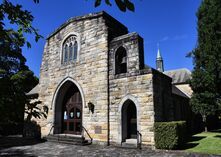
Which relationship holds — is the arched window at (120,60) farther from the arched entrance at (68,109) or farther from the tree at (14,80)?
the tree at (14,80)

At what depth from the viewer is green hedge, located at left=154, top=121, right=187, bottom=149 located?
352 inches

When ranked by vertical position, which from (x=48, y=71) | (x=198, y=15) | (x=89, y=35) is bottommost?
(x=48, y=71)

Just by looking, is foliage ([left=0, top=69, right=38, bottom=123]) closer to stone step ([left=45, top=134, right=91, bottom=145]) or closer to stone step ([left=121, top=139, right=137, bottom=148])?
stone step ([left=121, top=139, right=137, bottom=148])

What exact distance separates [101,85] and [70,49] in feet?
13.9

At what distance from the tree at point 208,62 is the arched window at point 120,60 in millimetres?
5008

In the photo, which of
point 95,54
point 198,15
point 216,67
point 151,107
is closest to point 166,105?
point 151,107

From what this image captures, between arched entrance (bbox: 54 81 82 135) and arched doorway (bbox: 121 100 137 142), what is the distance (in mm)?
3712

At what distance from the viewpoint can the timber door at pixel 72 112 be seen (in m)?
13.4

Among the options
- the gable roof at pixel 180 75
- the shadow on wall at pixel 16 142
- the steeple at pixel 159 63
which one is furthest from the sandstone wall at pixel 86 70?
the steeple at pixel 159 63

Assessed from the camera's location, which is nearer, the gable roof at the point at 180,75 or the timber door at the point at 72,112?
the timber door at the point at 72,112

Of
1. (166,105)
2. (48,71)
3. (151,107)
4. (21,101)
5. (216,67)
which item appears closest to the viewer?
(21,101)

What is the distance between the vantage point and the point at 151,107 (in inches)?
380

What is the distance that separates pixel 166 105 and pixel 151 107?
6.22ft

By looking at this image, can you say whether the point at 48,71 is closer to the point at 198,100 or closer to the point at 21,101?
the point at 198,100
